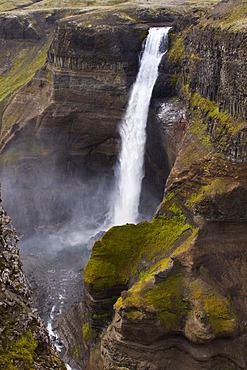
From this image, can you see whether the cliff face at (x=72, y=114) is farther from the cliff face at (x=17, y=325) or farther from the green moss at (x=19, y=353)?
the green moss at (x=19, y=353)

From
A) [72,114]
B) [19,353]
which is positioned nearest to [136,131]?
[72,114]

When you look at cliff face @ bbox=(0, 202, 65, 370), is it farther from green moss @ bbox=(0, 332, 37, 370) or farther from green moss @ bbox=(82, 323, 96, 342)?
green moss @ bbox=(82, 323, 96, 342)

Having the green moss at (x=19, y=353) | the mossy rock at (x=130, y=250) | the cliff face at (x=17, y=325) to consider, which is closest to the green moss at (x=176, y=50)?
the mossy rock at (x=130, y=250)

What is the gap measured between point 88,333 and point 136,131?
17.6 metres

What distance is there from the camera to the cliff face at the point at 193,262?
22562mm

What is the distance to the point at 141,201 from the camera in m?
40.1

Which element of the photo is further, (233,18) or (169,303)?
(233,18)

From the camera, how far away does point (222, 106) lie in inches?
1056

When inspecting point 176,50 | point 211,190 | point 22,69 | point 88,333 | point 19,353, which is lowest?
point 19,353

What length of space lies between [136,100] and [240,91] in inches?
616

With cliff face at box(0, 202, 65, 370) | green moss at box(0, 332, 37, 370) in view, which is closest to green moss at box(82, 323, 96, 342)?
cliff face at box(0, 202, 65, 370)

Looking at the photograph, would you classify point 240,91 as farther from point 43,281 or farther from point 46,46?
point 46,46

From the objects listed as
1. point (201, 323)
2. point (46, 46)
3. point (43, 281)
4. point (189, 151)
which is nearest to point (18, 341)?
point (201, 323)

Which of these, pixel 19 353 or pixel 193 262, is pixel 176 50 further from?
pixel 19 353
